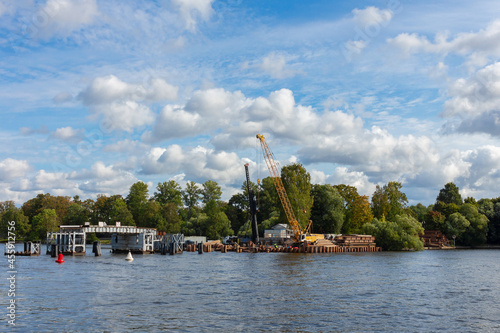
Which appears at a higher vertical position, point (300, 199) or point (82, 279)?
point (300, 199)

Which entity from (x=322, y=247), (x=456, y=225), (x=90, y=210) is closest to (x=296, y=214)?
(x=322, y=247)

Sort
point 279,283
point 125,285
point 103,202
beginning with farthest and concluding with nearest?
point 103,202 < point 279,283 < point 125,285

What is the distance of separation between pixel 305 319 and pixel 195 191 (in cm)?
15861

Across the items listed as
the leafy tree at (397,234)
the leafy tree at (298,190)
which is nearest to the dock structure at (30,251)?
the leafy tree at (298,190)

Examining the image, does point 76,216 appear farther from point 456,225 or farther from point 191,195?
point 456,225

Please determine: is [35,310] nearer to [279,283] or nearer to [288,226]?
[279,283]

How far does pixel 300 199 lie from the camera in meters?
A: 134

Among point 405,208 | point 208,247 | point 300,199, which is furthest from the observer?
point 405,208

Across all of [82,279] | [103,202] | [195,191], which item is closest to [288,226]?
[195,191]

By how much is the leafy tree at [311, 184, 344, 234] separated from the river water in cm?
8285

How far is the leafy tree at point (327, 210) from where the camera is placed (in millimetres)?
141000


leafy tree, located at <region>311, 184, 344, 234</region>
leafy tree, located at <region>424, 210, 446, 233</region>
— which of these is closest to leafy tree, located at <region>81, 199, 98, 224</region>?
leafy tree, located at <region>311, 184, 344, 234</region>

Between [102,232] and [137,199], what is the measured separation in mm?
72205

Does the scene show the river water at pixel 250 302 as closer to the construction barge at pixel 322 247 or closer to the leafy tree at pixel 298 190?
the construction barge at pixel 322 247
